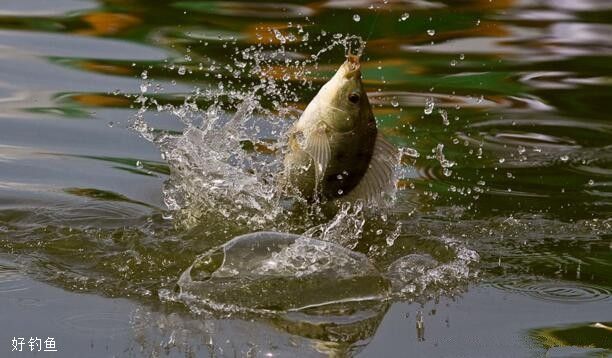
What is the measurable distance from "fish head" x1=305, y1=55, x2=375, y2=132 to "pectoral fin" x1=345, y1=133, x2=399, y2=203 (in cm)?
24

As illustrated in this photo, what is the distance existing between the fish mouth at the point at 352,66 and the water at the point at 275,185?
606 mm

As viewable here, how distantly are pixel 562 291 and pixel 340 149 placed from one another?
0.96 metres

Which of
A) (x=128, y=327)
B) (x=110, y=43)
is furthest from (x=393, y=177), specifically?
(x=110, y=43)

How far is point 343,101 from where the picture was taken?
504cm

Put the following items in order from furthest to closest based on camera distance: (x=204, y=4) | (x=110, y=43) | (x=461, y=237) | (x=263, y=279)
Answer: (x=204, y=4)
(x=110, y=43)
(x=461, y=237)
(x=263, y=279)

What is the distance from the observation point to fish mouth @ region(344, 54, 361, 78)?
498cm

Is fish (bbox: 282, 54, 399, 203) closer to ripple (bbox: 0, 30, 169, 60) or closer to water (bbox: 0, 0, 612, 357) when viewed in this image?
water (bbox: 0, 0, 612, 357)

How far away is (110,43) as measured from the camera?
9148 mm

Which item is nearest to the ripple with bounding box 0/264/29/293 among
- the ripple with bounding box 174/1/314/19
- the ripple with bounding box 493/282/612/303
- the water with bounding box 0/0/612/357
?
the water with bounding box 0/0/612/357

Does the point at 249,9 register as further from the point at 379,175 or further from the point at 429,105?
the point at 379,175

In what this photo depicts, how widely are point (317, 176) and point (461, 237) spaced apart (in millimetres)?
717

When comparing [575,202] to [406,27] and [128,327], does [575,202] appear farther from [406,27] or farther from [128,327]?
[406,27]

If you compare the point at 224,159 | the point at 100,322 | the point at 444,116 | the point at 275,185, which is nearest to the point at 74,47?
the point at 444,116

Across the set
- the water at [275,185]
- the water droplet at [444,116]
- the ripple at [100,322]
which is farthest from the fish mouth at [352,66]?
the water droplet at [444,116]
